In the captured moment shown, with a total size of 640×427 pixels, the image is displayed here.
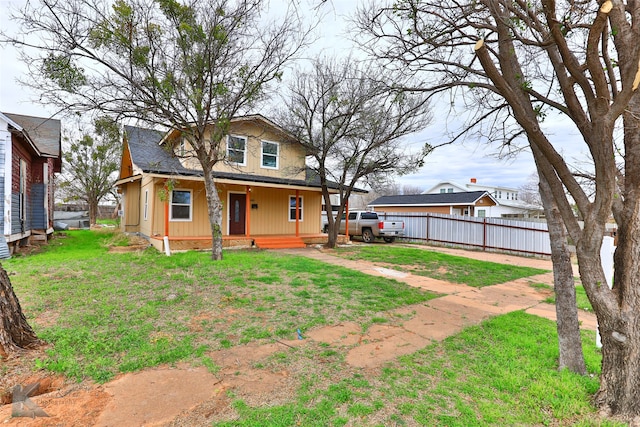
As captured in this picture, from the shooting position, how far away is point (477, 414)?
2518mm

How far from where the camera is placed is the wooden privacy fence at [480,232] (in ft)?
42.7

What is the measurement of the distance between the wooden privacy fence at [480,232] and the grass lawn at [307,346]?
917cm

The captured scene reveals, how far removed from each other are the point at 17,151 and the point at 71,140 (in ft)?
55.7

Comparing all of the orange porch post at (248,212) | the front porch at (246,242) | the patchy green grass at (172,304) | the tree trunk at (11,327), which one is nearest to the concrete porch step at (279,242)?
the front porch at (246,242)

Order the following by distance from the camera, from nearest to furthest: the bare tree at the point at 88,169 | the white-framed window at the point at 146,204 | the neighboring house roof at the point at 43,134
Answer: the neighboring house roof at the point at 43,134
the white-framed window at the point at 146,204
the bare tree at the point at 88,169

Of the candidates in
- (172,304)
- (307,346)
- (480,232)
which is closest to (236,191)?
(172,304)

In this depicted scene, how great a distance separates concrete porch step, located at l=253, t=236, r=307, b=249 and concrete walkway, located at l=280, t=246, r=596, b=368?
5.27 m

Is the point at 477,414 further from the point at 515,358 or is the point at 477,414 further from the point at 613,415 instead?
the point at 515,358

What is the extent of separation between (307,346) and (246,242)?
29.6 feet

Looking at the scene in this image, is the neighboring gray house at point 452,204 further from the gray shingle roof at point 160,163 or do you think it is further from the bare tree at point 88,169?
the bare tree at point 88,169

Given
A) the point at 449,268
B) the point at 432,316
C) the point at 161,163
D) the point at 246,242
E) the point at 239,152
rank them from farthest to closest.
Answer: the point at 239,152
the point at 246,242
the point at 161,163
the point at 449,268
the point at 432,316

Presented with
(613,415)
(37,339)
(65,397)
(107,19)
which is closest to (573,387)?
(613,415)

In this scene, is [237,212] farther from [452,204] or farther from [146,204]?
[452,204]

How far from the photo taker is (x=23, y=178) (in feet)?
35.4
